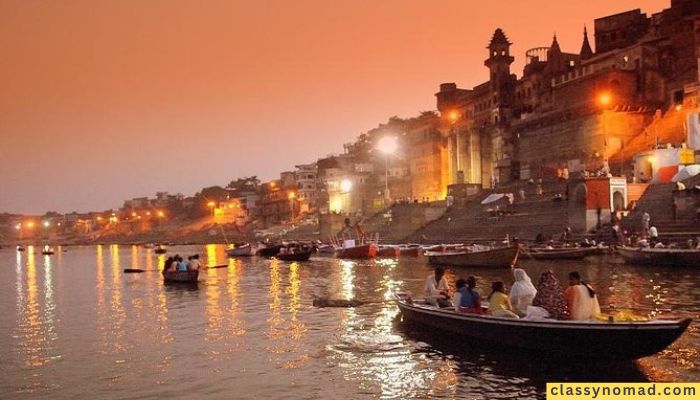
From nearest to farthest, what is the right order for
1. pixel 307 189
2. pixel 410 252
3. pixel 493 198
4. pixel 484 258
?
1. pixel 484 258
2. pixel 410 252
3. pixel 493 198
4. pixel 307 189

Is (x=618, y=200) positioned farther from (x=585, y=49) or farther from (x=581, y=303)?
(x=581, y=303)

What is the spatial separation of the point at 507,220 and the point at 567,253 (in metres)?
14.0

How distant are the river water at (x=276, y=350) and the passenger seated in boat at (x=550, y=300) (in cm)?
108

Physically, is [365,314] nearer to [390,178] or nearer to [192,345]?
[192,345]

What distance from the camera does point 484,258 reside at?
116ft

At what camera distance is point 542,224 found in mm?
48344

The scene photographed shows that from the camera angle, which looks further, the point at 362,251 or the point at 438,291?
the point at 362,251

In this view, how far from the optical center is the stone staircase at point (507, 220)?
48.2 m

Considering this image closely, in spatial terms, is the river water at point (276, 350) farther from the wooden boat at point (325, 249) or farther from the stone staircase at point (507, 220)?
the wooden boat at point (325, 249)

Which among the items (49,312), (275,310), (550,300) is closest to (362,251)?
(275,310)

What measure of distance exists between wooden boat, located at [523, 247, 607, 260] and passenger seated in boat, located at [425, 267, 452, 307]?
928 inches

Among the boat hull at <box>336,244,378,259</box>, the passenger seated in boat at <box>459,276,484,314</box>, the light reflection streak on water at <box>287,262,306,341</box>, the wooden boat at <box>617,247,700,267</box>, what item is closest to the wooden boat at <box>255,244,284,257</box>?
the boat hull at <box>336,244,378,259</box>

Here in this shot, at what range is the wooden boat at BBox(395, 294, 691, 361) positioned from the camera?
36.4ft

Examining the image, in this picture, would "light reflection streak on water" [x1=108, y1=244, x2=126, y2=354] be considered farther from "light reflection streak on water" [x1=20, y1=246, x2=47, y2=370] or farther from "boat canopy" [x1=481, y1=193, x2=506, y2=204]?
"boat canopy" [x1=481, y1=193, x2=506, y2=204]
